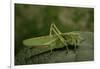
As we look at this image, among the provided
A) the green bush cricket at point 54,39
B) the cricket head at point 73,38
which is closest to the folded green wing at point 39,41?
the green bush cricket at point 54,39

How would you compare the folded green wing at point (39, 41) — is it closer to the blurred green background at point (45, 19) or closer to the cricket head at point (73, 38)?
the blurred green background at point (45, 19)

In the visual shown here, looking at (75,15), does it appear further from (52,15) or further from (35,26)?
(35,26)

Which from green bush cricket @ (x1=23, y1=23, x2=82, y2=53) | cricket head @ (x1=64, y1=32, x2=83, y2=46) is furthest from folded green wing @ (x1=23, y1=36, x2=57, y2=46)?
cricket head @ (x1=64, y1=32, x2=83, y2=46)

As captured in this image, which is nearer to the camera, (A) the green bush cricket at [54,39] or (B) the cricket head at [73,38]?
(A) the green bush cricket at [54,39]

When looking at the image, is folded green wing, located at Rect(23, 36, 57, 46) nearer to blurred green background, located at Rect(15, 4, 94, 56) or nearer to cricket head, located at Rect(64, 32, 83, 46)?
blurred green background, located at Rect(15, 4, 94, 56)

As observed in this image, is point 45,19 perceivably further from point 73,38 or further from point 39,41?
point 73,38

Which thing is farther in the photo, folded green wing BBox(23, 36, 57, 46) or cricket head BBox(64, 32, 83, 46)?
cricket head BBox(64, 32, 83, 46)

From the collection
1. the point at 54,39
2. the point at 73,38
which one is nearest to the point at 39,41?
the point at 54,39
